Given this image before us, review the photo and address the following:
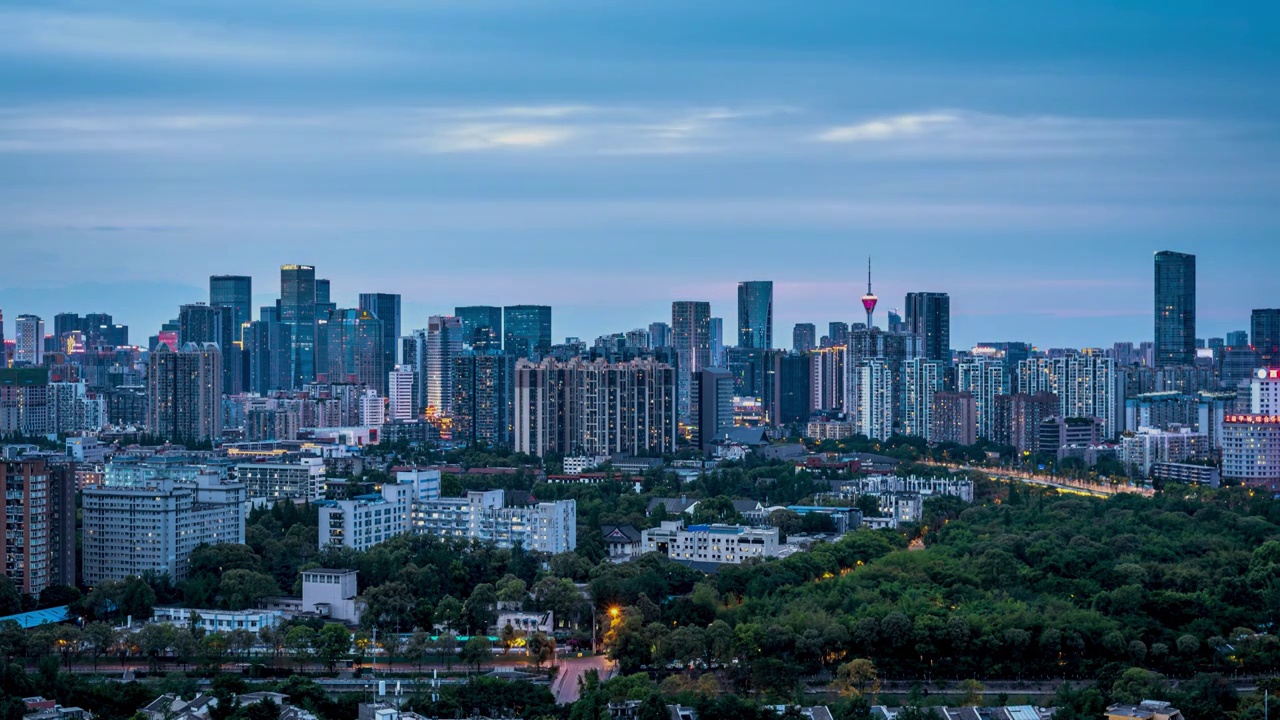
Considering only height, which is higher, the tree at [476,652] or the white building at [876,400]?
the white building at [876,400]

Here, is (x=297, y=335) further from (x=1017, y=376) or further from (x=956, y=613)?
(x=956, y=613)

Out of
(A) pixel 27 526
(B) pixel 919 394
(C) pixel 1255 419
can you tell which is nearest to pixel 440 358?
(B) pixel 919 394

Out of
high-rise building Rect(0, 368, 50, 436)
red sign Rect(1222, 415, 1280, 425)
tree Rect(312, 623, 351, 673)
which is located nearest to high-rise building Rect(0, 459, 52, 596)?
tree Rect(312, 623, 351, 673)

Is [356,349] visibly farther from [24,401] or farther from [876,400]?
[876,400]

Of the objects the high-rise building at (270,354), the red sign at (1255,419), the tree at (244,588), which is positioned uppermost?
the high-rise building at (270,354)

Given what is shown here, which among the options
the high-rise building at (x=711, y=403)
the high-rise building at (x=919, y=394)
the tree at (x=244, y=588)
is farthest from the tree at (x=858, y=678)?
the high-rise building at (x=919, y=394)

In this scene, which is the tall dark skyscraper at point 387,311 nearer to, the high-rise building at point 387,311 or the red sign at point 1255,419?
the high-rise building at point 387,311

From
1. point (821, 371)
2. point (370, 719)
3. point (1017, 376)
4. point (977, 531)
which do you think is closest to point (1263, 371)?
point (1017, 376)
